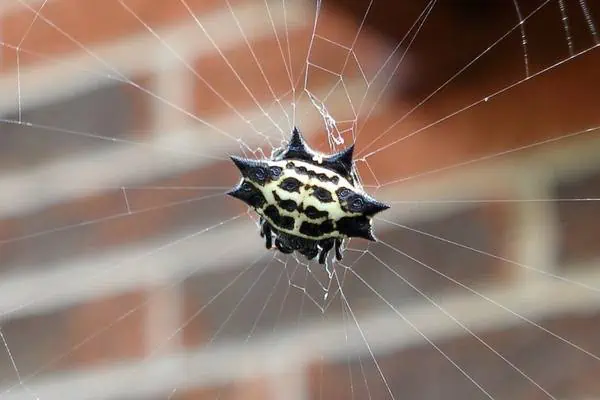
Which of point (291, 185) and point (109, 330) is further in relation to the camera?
point (109, 330)

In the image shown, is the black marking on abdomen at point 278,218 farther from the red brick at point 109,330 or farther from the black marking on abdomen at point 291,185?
the red brick at point 109,330

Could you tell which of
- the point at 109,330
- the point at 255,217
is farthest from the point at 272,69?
the point at 109,330

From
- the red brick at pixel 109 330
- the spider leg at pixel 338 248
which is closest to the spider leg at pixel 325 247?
the spider leg at pixel 338 248

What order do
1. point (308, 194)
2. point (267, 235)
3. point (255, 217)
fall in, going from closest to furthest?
point (308, 194) < point (267, 235) < point (255, 217)

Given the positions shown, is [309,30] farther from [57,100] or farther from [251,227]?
[57,100]

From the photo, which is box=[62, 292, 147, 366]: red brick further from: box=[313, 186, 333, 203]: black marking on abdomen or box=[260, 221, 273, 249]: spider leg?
box=[313, 186, 333, 203]: black marking on abdomen

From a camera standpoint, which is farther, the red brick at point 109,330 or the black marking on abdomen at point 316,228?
the red brick at point 109,330

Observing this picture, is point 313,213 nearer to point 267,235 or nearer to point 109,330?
point 267,235
